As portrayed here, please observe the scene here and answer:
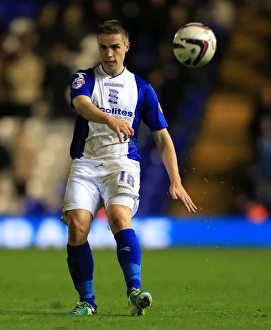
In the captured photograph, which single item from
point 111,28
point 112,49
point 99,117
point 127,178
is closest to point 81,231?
point 127,178

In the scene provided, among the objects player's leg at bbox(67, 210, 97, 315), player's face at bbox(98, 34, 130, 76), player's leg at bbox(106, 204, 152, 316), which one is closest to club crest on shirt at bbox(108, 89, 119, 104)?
player's face at bbox(98, 34, 130, 76)

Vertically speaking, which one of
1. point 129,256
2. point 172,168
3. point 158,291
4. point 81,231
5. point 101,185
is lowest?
point 158,291

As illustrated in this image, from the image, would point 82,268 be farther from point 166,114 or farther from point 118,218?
point 166,114

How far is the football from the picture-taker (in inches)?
301

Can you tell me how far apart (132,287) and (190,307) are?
103cm

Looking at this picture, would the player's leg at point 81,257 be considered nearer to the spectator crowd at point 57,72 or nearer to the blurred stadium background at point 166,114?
the blurred stadium background at point 166,114

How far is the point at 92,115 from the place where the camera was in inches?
235

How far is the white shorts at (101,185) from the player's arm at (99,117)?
46 cm

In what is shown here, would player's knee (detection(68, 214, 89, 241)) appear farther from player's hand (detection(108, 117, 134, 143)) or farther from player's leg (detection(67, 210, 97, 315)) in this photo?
player's hand (detection(108, 117, 134, 143))

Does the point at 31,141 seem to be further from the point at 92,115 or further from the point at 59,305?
the point at 92,115

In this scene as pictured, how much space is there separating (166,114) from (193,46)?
835 centimetres

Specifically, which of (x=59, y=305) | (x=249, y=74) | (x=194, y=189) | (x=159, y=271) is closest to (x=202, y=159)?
(x=194, y=189)

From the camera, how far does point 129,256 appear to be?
6.09 m

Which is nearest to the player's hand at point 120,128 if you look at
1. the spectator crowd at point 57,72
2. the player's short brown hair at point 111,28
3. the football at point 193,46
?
the player's short brown hair at point 111,28
